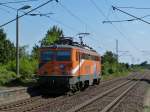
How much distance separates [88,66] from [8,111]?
16.2m

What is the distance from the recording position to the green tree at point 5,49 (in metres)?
82.4

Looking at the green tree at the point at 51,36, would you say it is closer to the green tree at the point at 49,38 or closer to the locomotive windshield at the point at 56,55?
the green tree at the point at 49,38

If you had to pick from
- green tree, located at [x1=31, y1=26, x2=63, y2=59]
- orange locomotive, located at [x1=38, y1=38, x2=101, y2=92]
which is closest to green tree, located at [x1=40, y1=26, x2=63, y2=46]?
green tree, located at [x1=31, y1=26, x2=63, y2=59]

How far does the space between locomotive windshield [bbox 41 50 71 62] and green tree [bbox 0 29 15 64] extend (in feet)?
163

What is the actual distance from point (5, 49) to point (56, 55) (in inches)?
2098

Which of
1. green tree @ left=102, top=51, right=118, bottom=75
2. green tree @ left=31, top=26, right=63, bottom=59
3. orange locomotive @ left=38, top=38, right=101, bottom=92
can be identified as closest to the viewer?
orange locomotive @ left=38, top=38, right=101, bottom=92

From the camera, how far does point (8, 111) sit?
2136cm

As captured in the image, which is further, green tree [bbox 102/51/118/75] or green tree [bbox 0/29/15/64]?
green tree [bbox 102/51/118/75]

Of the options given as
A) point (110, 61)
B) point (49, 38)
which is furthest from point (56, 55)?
point (110, 61)

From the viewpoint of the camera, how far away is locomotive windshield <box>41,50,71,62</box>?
103 ft

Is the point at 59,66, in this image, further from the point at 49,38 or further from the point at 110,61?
the point at 110,61

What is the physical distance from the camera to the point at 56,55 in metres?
31.7

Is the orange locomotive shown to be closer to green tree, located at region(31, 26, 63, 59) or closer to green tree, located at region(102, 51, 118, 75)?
green tree, located at region(31, 26, 63, 59)

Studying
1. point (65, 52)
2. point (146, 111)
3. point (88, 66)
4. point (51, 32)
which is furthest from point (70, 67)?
point (51, 32)
